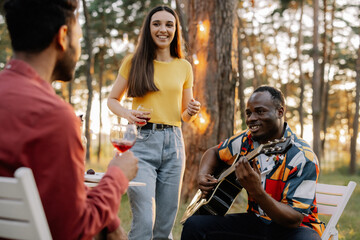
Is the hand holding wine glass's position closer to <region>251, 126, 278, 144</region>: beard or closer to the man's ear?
<region>251, 126, 278, 144</region>: beard

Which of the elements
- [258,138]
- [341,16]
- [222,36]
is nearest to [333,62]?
[341,16]

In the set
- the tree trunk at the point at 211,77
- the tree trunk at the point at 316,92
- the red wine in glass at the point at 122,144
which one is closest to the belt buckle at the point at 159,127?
the red wine in glass at the point at 122,144

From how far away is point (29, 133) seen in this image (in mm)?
1430

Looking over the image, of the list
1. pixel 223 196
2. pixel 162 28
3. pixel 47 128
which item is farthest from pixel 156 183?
pixel 47 128

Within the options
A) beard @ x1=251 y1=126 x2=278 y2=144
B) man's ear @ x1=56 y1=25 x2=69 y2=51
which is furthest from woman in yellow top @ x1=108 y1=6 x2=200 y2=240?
man's ear @ x1=56 y1=25 x2=69 y2=51

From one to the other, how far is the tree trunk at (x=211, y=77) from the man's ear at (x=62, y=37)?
4.84m

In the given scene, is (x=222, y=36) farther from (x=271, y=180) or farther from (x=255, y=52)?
(x=255, y=52)

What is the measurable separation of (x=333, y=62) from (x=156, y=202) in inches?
1059

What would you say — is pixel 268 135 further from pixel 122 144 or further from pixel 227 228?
pixel 122 144

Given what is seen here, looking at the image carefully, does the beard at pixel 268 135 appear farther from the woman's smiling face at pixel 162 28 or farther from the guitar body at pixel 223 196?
the woman's smiling face at pixel 162 28

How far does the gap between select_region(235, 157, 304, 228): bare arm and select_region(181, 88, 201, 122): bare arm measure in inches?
33.8

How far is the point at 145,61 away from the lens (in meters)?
3.42

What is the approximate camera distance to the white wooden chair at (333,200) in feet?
10.5

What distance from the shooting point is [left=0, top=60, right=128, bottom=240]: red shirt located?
56.6 inches
